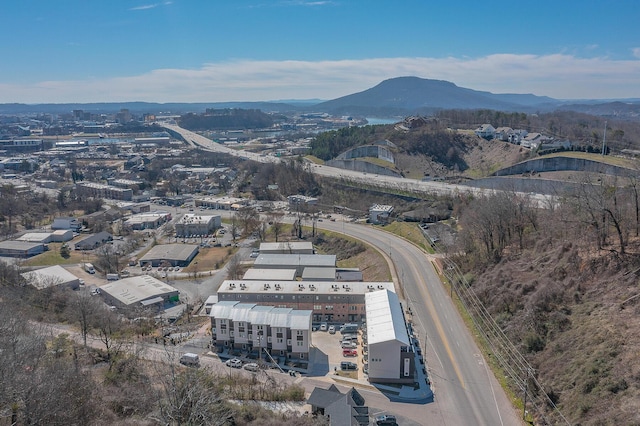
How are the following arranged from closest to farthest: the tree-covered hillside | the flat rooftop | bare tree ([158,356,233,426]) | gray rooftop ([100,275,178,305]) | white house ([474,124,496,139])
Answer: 1. bare tree ([158,356,233,426])
2. the flat rooftop
3. gray rooftop ([100,275,178,305])
4. white house ([474,124,496,139])
5. the tree-covered hillside

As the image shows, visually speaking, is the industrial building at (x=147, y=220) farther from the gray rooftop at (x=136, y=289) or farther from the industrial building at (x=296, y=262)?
the industrial building at (x=296, y=262)

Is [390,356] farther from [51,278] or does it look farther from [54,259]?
[54,259]

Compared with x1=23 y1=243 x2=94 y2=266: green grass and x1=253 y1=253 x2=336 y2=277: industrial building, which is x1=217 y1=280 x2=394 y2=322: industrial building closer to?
x1=253 y1=253 x2=336 y2=277: industrial building

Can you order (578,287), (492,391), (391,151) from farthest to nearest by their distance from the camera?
1. (391,151)
2. (578,287)
3. (492,391)

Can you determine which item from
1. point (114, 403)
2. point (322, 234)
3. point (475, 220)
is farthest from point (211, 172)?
point (114, 403)

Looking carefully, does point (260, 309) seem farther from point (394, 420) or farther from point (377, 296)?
point (394, 420)

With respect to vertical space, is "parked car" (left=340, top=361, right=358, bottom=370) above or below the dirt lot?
above

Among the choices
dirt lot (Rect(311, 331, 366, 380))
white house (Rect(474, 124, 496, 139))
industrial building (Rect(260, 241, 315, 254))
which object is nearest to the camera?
dirt lot (Rect(311, 331, 366, 380))

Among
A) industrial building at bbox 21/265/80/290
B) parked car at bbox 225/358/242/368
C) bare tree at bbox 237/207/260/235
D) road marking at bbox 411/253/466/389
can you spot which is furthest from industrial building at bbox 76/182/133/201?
parked car at bbox 225/358/242/368
